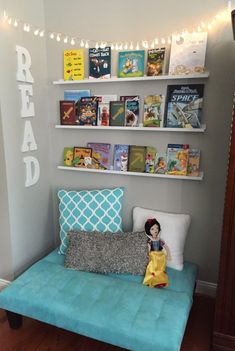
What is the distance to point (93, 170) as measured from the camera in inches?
86.9

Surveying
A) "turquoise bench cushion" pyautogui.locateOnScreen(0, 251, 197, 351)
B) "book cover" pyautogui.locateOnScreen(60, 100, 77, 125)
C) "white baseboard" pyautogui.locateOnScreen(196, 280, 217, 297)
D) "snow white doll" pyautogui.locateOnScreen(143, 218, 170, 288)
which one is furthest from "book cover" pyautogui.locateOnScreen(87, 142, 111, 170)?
"white baseboard" pyautogui.locateOnScreen(196, 280, 217, 297)

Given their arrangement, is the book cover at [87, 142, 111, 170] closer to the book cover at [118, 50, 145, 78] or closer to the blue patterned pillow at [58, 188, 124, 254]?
the blue patterned pillow at [58, 188, 124, 254]

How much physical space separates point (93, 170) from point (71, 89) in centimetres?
67

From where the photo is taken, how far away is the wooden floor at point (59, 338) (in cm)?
167

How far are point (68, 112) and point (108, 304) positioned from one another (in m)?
1.45

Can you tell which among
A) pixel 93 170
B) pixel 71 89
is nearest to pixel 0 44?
pixel 71 89

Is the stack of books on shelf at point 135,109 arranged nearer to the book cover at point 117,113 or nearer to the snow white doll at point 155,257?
the book cover at point 117,113

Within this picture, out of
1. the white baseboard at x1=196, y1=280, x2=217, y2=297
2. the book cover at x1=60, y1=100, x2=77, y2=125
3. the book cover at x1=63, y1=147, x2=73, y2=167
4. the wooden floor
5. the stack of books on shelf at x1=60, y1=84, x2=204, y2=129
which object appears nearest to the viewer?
the wooden floor

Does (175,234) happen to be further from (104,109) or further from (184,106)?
(104,109)

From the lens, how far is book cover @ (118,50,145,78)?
1.96 m

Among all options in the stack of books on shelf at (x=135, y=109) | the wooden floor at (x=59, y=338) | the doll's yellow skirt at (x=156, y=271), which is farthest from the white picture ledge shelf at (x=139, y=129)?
the wooden floor at (x=59, y=338)

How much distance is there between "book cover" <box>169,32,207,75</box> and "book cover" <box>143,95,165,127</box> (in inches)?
8.0

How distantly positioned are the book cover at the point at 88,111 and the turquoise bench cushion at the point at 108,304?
1.12 metres

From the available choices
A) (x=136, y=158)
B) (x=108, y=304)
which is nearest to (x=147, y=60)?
(x=136, y=158)
